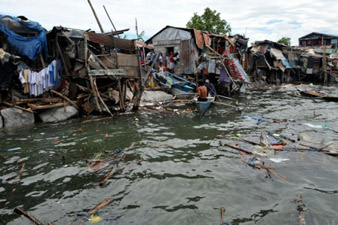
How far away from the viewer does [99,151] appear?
7398 millimetres

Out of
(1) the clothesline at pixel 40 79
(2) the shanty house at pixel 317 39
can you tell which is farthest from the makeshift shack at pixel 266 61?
(1) the clothesline at pixel 40 79

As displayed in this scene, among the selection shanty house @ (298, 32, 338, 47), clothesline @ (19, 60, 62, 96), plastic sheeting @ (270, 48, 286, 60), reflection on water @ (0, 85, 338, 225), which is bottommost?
reflection on water @ (0, 85, 338, 225)

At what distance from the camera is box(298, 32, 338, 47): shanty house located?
1674 inches

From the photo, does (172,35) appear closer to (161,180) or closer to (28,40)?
(28,40)

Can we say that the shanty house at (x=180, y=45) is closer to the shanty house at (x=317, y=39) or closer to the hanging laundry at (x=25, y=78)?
the hanging laundry at (x=25, y=78)

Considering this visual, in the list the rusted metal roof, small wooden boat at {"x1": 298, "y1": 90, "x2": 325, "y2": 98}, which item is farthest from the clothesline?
small wooden boat at {"x1": 298, "y1": 90, "x2": 325, "y2": 98}

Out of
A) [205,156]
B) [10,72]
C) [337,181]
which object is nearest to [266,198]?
[337,181]

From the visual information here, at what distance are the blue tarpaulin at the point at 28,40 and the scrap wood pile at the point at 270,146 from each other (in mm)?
8308

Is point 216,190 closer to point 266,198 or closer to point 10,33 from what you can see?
point 266,198

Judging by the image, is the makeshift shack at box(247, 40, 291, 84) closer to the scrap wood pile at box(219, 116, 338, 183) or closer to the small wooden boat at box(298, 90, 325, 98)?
the small wooden boat at box(298, 90, 325, 98)

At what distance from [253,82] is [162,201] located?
26737 mm

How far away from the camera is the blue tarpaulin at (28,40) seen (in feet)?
32.0

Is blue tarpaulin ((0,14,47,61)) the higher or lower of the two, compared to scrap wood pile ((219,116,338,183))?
higher

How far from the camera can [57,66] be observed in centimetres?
1111
